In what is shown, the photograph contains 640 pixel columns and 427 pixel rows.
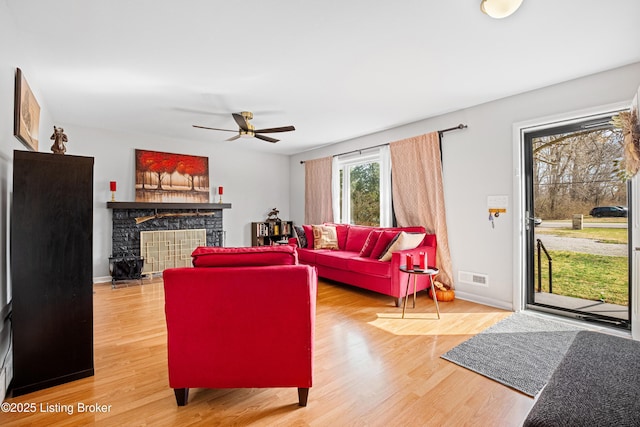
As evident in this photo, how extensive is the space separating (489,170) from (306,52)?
2520 mm

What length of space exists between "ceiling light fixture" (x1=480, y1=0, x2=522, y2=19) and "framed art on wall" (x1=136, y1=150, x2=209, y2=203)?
496 centimetres

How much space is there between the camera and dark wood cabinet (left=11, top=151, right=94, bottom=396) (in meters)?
1.88

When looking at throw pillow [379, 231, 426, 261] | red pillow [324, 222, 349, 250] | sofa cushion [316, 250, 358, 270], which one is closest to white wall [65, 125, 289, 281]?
red pillow [324, 222, 349, 250]

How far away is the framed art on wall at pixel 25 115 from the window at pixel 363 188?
416 cm

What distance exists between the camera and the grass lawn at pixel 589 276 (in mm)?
2887

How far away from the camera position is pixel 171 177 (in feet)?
17.4

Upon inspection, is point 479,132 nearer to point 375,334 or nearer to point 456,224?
point 456,224

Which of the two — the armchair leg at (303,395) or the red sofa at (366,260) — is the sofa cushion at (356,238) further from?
the armchair leg at (303,395)

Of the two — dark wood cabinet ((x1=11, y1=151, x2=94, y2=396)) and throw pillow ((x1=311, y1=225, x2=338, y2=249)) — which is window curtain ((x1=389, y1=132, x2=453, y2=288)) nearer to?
throw pillow ((x1=311, y1=225, x2=338, y2=249))

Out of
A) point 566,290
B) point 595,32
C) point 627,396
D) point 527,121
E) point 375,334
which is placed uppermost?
point 595,32

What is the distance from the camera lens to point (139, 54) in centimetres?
248

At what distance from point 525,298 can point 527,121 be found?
6.40 ft

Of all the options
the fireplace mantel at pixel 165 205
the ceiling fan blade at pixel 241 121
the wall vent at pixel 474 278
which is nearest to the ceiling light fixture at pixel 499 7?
the ceiling fan blade at pixel 241 121

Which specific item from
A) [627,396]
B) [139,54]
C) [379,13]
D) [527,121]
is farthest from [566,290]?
[139,54]
